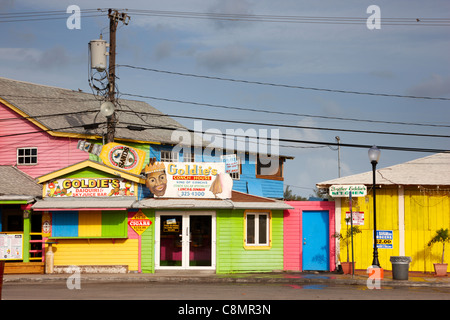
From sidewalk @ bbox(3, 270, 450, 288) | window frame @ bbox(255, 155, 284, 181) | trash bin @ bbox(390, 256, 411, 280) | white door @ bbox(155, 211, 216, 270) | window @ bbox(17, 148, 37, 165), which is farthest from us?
window frame @ bbox(255, 155, 284, 181)

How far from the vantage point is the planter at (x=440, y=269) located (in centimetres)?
2503

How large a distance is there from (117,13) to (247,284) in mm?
13939

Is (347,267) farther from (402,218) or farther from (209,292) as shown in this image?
(209,292)

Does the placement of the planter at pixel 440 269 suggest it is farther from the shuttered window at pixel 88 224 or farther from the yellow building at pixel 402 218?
the shuttered window at pixel 88 224

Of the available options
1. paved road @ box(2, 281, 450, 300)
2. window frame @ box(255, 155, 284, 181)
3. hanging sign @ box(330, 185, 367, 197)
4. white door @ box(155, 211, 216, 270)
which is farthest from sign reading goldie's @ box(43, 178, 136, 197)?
window frame @ box(255, 155, 284, 181)

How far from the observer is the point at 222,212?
87.2ft

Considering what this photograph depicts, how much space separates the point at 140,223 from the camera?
1041 inches

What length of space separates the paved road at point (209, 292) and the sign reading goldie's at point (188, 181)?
4.65 metres

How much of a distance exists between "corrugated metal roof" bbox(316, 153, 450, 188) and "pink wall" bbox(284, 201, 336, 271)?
0.91 meters

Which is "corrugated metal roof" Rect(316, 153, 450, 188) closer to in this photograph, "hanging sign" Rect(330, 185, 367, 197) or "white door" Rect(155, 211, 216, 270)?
"hanging sign" Rect(330, 185, 367, 197)

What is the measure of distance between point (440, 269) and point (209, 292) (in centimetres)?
1029

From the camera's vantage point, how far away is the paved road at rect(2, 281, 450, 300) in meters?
18.6

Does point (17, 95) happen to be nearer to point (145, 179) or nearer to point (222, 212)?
point (145, 179)
